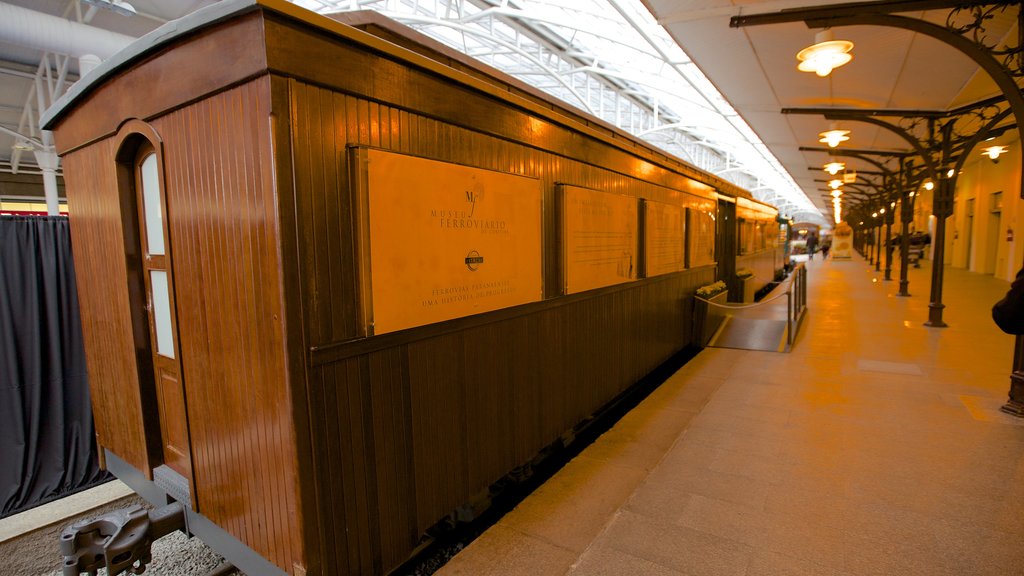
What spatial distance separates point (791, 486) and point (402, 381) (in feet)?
9.29

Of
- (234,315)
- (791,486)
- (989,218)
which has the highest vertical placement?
(989,218)

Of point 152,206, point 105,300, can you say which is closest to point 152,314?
point 105,300

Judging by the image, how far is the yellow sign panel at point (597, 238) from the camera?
3.86m

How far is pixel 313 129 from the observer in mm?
2055

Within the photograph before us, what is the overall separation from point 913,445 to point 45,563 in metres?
6.60

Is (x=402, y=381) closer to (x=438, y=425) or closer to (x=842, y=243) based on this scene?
(x=438, y=425)

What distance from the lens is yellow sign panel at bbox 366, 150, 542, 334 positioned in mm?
2332

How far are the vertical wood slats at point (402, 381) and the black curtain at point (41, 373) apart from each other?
3676mm

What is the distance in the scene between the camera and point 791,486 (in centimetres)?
333

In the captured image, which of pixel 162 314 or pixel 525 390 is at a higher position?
pixel 162 314

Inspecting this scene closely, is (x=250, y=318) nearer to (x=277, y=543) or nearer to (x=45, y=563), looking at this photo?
(x=277, y=543)

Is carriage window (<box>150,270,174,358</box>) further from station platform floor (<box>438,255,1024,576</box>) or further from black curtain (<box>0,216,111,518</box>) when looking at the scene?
station platform floor (<box>438,255,1024,576</box>)

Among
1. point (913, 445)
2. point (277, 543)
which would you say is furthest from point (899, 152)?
point (277, 543)

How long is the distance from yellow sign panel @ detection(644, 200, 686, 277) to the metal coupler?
192 inches
